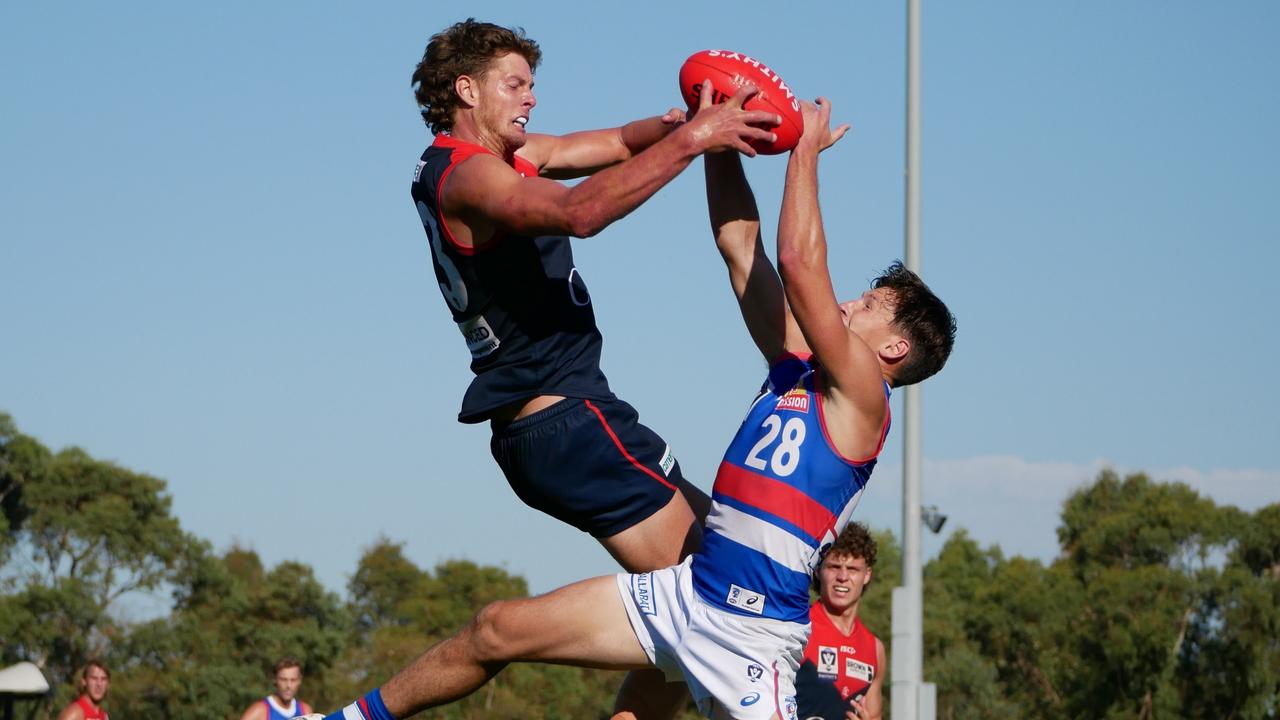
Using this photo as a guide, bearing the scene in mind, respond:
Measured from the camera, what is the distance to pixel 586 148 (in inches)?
274

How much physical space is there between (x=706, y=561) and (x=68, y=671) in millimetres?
44662

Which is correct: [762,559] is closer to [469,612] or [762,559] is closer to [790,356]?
[790,356]

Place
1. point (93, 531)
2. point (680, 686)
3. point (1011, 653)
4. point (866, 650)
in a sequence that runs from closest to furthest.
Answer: point (680, 686), point (866, 650), point (93, 531), point (1011, 653)

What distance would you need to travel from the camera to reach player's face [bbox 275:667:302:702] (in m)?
13.6

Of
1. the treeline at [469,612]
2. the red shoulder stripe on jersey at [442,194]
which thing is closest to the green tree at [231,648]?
the treeline at [469,612]

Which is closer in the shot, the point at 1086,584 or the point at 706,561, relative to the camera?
the point at 706,561

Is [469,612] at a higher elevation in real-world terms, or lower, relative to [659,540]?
higher

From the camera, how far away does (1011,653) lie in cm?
5844

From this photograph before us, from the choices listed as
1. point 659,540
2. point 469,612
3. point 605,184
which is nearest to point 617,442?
point 659,540

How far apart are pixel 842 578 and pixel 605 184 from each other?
479cm

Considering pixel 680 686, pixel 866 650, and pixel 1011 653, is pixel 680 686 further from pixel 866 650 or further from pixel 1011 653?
pixel 1011 653

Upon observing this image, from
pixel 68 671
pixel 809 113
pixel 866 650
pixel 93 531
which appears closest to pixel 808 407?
pixel 809 113

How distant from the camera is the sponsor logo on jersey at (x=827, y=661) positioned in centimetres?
928

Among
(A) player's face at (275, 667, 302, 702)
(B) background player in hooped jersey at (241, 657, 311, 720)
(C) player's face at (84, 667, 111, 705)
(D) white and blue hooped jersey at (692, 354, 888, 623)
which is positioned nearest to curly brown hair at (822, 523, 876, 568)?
(D) white and blue hooped jersey at (692, 354, 888, 623)
